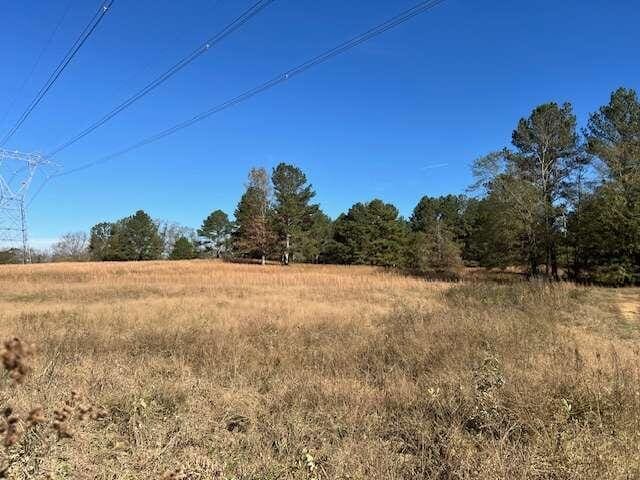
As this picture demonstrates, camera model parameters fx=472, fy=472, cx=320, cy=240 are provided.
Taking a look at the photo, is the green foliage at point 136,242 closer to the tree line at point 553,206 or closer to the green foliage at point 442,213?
the tree line at point 553,206

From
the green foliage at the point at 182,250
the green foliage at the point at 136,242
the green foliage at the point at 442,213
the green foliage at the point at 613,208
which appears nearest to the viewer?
the green foliage at the point at 613,208

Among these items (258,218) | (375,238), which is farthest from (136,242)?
(375,238)

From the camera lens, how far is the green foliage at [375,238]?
206ft

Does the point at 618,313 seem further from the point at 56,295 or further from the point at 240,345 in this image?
the point at 56,295

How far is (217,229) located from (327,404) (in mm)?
86099

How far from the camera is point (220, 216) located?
8906 centimetres

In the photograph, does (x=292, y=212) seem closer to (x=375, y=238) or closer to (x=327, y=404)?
(x=375, y=238)

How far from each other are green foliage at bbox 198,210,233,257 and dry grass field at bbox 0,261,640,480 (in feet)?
260

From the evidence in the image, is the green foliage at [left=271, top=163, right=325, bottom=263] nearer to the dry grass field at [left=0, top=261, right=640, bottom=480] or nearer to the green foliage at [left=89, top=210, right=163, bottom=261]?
the green foliage at [left=89, top=210, right=163, bottom=261]

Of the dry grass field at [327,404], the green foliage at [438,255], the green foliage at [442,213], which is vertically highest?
the green foliage at [442,213]

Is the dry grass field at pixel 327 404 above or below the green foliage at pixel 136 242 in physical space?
below

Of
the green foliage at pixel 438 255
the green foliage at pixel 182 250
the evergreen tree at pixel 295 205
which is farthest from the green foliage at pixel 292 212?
the green foliage at pixel 182 250

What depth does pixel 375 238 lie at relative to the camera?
2514 inches

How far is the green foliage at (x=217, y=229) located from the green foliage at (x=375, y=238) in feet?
102
